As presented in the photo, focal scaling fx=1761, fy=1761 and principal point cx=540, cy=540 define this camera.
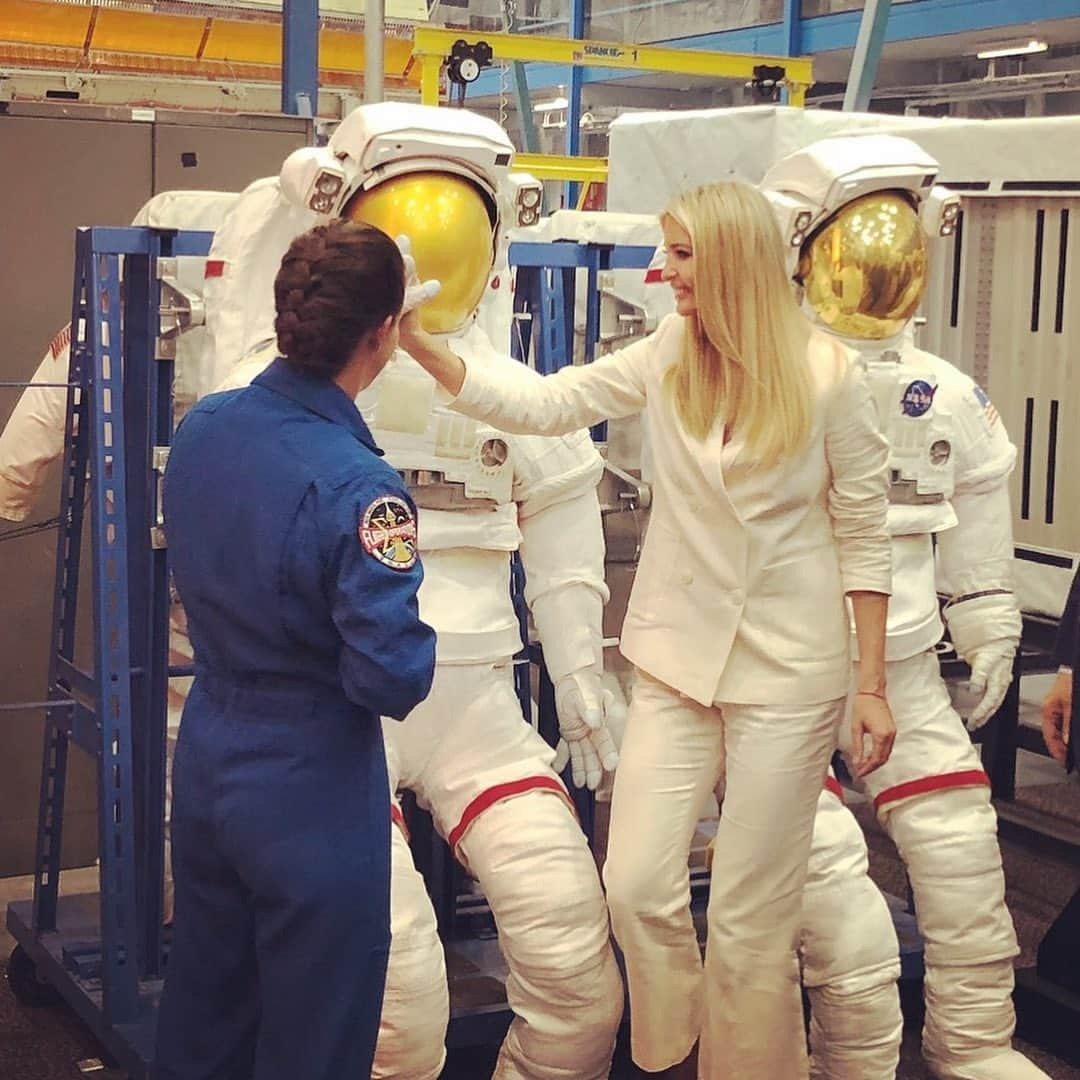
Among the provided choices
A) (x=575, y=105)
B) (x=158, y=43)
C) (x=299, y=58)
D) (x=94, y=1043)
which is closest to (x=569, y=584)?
(x=94, y=1043)

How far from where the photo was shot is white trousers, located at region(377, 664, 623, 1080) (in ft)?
9.52

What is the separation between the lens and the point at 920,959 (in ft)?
12.2

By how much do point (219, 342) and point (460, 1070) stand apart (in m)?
1.47

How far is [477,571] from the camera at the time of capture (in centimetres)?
307

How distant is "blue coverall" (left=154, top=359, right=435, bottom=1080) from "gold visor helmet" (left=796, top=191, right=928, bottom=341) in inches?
58.9

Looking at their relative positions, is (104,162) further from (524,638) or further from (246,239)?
(524,638)

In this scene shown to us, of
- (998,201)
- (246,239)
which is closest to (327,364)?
(246,239)

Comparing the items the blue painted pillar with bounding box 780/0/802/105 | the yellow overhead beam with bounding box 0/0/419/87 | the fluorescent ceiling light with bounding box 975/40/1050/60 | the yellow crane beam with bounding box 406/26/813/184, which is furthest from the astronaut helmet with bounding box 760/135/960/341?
the blue painted pillar with bounding box 780/0/802/105

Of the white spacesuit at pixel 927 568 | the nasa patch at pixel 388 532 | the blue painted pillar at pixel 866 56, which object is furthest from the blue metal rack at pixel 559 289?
the blue painted pillar at pixel 866 56

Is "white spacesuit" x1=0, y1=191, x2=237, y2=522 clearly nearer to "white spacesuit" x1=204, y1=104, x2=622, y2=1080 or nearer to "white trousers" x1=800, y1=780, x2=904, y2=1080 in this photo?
"white spacesuit" x1=204, y1=104, x2=622, y2=1080

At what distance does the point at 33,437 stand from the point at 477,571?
3.73 ft

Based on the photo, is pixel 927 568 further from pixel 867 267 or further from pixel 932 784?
pixel 867 267

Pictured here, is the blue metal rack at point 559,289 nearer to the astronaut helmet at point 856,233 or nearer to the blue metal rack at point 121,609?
the astronaut helmet at point 856,233

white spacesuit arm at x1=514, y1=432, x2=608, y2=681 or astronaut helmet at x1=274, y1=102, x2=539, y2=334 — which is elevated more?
astronaut helmet at x1=274, y1=102, x2=539, y2=334
